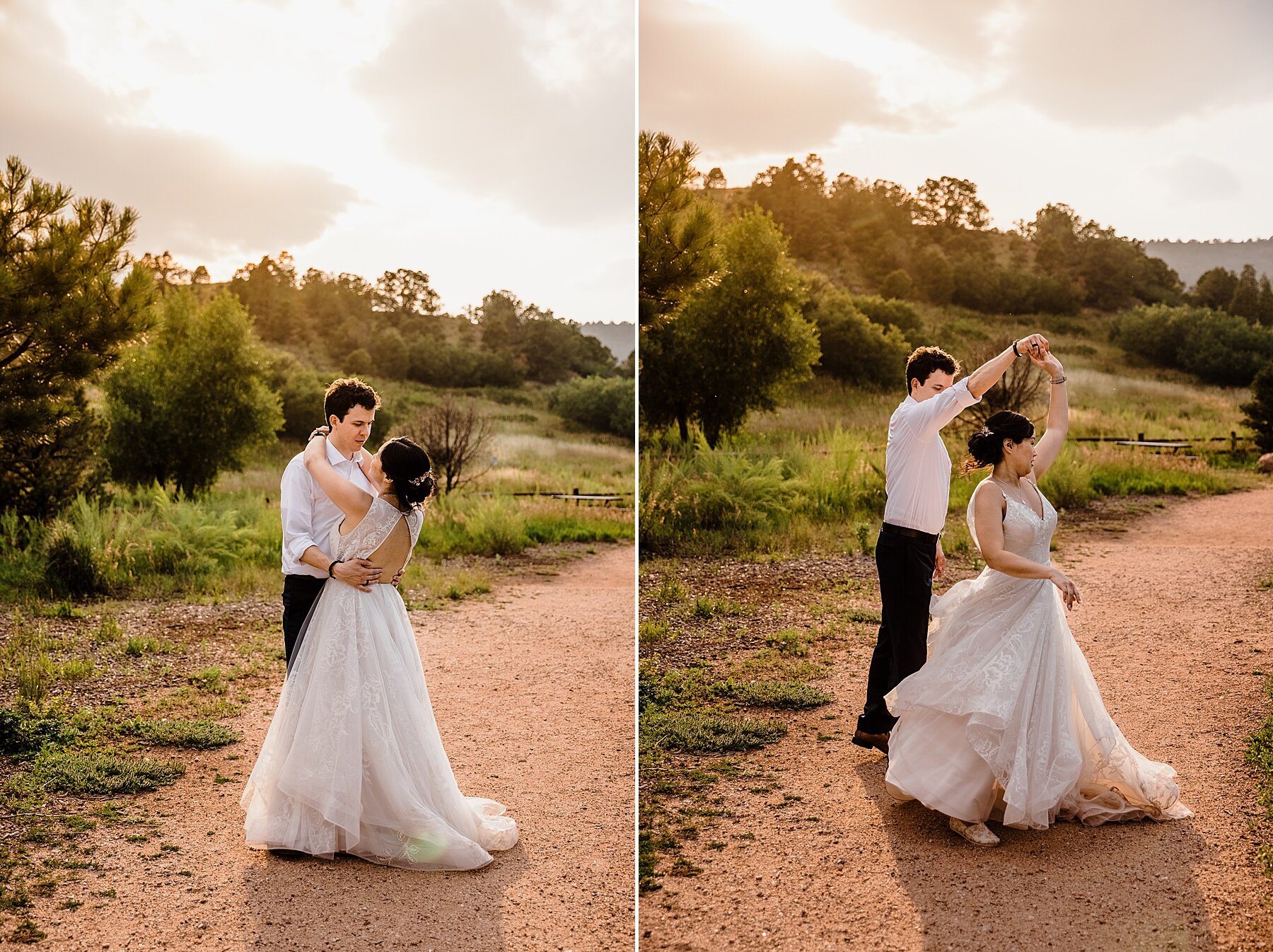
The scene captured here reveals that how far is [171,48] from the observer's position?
411 inches

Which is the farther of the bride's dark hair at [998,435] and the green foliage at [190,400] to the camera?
the green foliage at [190,400]

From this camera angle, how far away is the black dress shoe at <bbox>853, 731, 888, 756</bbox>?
4.18 m

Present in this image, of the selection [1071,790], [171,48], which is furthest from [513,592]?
[171,48]

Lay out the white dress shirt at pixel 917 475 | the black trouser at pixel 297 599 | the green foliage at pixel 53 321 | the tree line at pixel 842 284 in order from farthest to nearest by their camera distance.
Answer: the green foliage at pixel 53 321, the tree line at pixel 842 284, the white dress shirt at pixel 917 475, the black trouser at pixel 297 599

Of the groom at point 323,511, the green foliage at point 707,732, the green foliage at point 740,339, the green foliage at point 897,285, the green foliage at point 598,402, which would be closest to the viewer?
the groom at point 323,511

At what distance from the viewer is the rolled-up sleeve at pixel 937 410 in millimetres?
3418

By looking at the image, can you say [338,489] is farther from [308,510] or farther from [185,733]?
[185,733]

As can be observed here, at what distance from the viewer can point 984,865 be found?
324cm

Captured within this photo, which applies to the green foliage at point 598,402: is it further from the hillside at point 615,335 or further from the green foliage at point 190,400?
the green foliage at point 190,400

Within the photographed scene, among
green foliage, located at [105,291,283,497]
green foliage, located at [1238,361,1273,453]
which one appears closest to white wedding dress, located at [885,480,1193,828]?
green foliage, located at [1238,361,1273,453]

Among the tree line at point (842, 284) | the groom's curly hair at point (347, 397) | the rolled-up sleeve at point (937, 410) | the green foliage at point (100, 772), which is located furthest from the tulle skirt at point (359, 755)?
the tree line at point (842, 284)

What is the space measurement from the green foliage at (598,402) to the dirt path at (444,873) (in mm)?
9334

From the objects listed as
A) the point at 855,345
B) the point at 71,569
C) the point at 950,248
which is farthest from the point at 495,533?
the point at 950,248

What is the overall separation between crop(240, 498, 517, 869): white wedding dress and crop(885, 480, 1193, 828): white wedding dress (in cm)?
156
